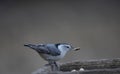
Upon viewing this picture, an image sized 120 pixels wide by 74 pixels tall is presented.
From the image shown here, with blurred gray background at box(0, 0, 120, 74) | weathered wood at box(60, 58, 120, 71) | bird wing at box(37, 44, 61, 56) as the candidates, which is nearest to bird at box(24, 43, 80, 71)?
bird wing at box(37, 44, 61, 56)

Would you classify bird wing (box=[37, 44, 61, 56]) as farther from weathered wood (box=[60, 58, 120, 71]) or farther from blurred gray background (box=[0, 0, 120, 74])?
blurred gray background (box=[0, 0, 120, 74])

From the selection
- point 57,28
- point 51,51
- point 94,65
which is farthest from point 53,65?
point 57,28

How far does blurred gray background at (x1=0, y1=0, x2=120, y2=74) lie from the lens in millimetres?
5465

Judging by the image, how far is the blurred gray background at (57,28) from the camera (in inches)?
215

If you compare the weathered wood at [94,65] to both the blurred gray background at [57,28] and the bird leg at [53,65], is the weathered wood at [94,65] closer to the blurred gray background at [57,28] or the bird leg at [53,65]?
the bird leg at [53,65]

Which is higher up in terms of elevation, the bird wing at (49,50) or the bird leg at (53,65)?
the bird wing at (49,50)

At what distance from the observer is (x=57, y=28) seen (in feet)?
18.7

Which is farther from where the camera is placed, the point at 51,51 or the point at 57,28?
the point at 57,28

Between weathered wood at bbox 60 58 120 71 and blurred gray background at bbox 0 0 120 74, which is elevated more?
blurred gray background at bbox 0 0 120 74

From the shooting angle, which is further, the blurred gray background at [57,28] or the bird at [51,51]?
the blurred gray background at [57,28]

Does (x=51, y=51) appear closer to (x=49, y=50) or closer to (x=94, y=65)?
(x=49, y=50)

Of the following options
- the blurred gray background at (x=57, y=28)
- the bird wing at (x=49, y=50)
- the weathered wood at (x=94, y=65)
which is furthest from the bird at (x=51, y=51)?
the blurred gray background at (x=57, y=28)

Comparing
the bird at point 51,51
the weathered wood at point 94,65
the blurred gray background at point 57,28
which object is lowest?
the weathered wood at point 94,65

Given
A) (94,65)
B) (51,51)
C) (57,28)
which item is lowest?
(94,65)
